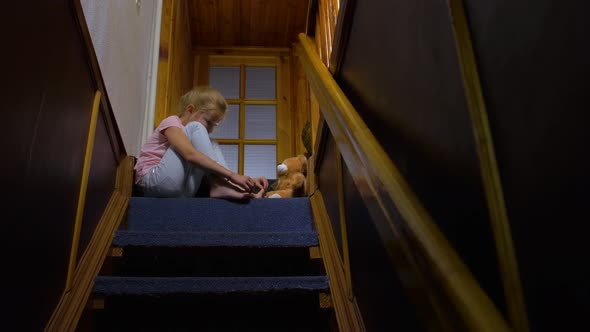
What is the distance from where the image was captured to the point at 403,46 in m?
1.03

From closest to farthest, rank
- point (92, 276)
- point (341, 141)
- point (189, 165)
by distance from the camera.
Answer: point (341, 141), point (92, 276), point (189, 165)

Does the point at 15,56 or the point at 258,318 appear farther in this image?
the point at 258,318

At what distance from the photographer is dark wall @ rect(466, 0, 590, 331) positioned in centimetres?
51

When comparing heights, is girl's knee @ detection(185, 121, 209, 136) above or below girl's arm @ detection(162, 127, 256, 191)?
above

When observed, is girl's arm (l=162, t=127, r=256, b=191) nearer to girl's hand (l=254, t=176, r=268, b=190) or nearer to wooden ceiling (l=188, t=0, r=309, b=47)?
girl's hand (l=254, t=176, r=268, b=190)

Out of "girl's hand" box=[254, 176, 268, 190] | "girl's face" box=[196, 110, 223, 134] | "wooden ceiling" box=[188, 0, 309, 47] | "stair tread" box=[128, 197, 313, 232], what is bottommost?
"stair tread" box=[128, 197, 313, 232]

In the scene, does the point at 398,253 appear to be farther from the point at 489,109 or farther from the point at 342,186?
the point at 342,186

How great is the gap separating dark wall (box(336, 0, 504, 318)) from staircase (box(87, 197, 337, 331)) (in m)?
0.64

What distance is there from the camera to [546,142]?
0.56 meters

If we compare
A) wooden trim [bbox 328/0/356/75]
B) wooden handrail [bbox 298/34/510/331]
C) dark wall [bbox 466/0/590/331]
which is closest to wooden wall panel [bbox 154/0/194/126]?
wooden trim [bbox 328/0/356/75]

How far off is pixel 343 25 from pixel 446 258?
3.54ft

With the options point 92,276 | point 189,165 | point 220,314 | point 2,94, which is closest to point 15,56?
point 2,94

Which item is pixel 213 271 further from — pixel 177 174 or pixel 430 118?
pixel 430 118

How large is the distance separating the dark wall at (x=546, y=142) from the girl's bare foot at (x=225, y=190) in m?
1.55
